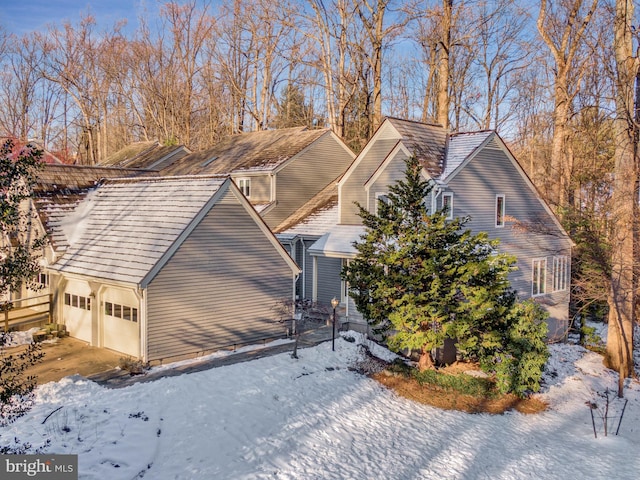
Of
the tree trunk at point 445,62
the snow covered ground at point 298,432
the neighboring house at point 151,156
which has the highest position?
the tree trunk at point 445,62

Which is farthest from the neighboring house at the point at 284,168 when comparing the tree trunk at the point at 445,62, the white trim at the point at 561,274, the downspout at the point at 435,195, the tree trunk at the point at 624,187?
the tree trunk at the point at 624,187

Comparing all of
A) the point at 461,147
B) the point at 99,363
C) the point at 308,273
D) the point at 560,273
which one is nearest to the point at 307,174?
the point at 308,273

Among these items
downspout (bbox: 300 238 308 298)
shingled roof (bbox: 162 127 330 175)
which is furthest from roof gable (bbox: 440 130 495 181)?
shingled roof (bbox: 162 127 330 175)

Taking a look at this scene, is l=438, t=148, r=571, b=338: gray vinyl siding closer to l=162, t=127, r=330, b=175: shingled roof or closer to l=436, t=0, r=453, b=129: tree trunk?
l=436, t=0, r=453, b=129: tree trunk

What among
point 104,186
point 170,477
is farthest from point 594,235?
point 104,186

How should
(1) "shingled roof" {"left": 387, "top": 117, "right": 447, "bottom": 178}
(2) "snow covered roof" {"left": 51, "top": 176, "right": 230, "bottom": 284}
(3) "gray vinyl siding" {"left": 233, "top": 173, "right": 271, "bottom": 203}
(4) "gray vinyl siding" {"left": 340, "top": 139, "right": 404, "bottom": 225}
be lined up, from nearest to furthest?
(2) "snow covered roof" {"left": 51, "top": 176, "right": 230, "bottom": 284}, (1) "shingled roof" {"left": 387, "top": 117, "right": 447, "bottom": 178}, (4) "gray vinyl siding" {"left": 340, "top": 139, "right": 404, "bottom": 225}, (3) "gray vinyl siding" {"left": 233, "top": 173, "right": 271, "bottom": 203}

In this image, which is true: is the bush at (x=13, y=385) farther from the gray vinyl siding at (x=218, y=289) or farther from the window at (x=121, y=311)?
the window at (x=121, y=311)

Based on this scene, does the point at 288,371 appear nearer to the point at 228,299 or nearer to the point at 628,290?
the point at 228,299
